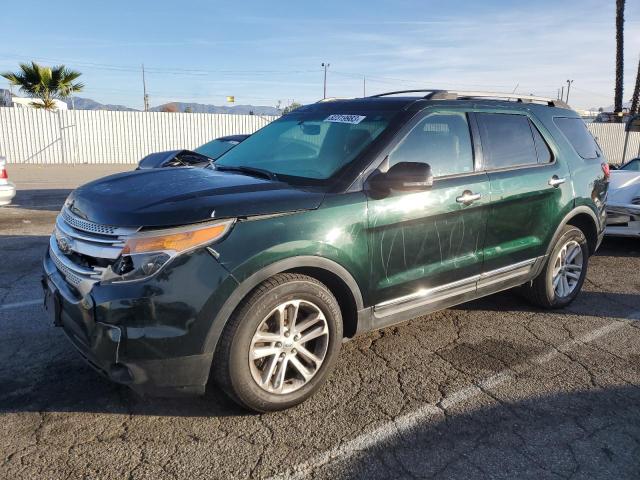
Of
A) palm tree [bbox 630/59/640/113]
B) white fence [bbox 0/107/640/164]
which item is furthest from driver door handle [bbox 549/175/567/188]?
palm tree [bbox 630/59/640/113]

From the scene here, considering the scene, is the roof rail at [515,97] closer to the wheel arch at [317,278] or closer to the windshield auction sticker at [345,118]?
the windshield auction sticker at [345,118]

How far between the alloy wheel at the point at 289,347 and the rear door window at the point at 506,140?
1895 millimetres

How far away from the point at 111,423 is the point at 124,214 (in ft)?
3.85

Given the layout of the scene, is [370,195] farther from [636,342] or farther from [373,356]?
[636,342]

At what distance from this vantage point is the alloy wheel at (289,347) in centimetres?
294

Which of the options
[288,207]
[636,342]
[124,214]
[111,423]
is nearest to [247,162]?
[288,207]

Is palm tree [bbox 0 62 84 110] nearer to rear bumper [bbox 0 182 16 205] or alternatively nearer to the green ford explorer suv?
rear bumper [bbox 0 182 16 205]

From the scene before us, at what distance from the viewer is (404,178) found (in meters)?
3.20

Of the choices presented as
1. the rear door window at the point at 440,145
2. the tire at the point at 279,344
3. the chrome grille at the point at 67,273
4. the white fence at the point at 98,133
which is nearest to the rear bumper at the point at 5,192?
the chrome grille at the point at 67,273

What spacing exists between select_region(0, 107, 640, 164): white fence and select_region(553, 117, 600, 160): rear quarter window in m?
20.5

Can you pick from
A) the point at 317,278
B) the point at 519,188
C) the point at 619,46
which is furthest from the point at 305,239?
the point at 619,46

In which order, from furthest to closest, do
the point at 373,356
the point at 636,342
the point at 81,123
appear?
1. the point at 81,123
2. the point at 636,342
3. the point at 373,356

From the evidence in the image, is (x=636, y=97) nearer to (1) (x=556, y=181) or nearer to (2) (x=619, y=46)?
(2) (x=619, y=46)

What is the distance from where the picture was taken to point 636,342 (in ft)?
13.7
